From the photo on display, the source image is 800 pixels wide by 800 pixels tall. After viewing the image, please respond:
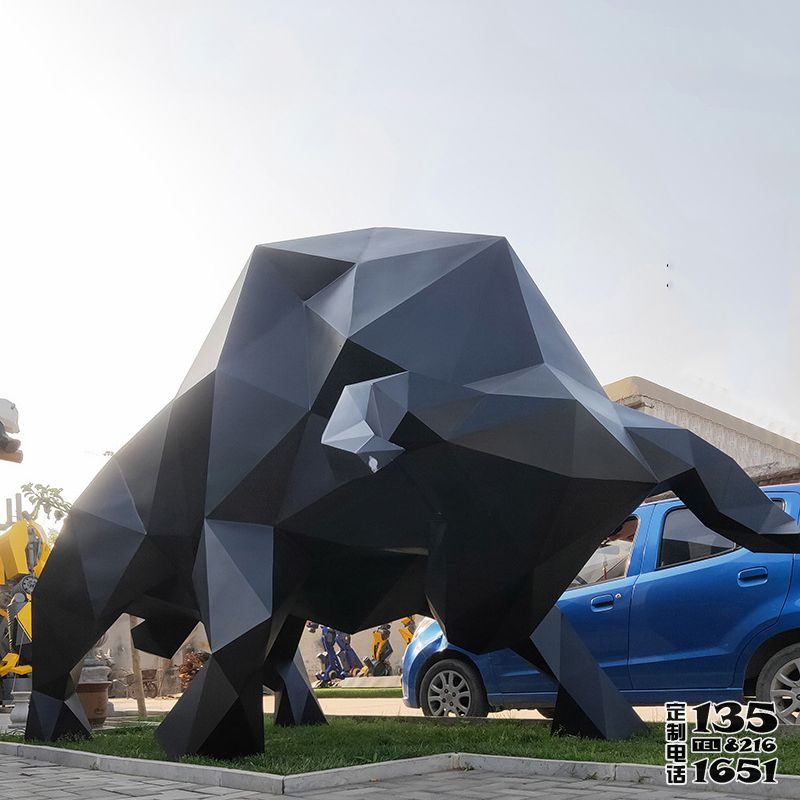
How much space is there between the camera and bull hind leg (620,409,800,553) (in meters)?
5.24

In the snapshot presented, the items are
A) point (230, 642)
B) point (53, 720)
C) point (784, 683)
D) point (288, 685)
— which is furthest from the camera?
point (288, 685)

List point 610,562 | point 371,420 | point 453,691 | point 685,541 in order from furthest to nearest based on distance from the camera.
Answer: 1. point 453,691
2. point 610,562
3. point 685,541
4. point 371,420

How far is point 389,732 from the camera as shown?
7.28 m

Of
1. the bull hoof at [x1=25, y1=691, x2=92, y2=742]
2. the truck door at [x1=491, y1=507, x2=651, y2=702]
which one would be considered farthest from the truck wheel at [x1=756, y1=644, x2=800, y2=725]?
the bull hoof at [x1=25, y1=691, x2=92, y2=742]

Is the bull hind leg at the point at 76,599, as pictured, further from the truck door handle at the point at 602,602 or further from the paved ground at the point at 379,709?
the paved ground at the point at 379,709

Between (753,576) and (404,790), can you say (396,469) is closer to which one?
(404,790)

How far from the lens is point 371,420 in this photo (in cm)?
457

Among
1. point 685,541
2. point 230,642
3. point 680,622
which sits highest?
point 685,541

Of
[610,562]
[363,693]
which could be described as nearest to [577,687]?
[610,562]

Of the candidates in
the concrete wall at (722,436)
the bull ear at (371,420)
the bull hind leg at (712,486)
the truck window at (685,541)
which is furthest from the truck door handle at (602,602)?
the concrete wall at (722,436)

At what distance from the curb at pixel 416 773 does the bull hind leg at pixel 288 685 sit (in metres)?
2.64

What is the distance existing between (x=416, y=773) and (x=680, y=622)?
2.42 meters

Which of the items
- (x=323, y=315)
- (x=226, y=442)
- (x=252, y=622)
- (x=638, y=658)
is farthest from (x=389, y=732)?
(x=323, y=315)

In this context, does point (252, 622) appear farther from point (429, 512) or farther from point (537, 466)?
point (537, 466)
